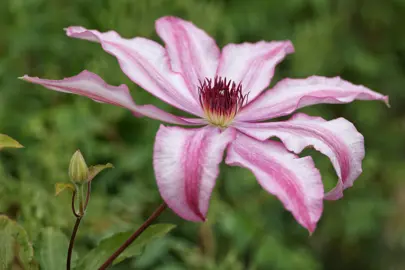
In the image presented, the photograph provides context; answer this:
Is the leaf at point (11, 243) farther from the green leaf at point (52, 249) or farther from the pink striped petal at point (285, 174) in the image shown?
the pink striped petal at point (285, 174)

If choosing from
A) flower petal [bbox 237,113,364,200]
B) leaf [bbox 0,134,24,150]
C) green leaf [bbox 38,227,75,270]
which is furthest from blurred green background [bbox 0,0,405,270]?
flower petal [bbox 237,113,364,200]

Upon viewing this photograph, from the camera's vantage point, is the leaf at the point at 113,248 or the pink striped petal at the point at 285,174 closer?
the pink striped petal at the point at 285,174

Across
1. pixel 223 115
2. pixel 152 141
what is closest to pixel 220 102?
pixel 223 115

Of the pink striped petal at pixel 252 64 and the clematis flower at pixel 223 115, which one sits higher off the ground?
the clematis flower at pixel 223 115

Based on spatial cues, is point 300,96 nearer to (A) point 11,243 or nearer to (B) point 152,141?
(A) point 11,243

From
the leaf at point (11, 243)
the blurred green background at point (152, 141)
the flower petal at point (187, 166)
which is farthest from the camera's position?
the blurred green background at point (152, 141)

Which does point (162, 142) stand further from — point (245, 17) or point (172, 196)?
point (245, 17)

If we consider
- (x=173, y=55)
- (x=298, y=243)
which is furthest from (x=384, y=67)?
(x=173, y=55)

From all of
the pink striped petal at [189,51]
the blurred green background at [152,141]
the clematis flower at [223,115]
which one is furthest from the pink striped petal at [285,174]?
the blurred green background at [152,141]

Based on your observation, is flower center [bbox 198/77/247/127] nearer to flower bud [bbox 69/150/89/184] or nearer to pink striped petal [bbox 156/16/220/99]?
pink striped petal [bbox 156/16/220/99]
